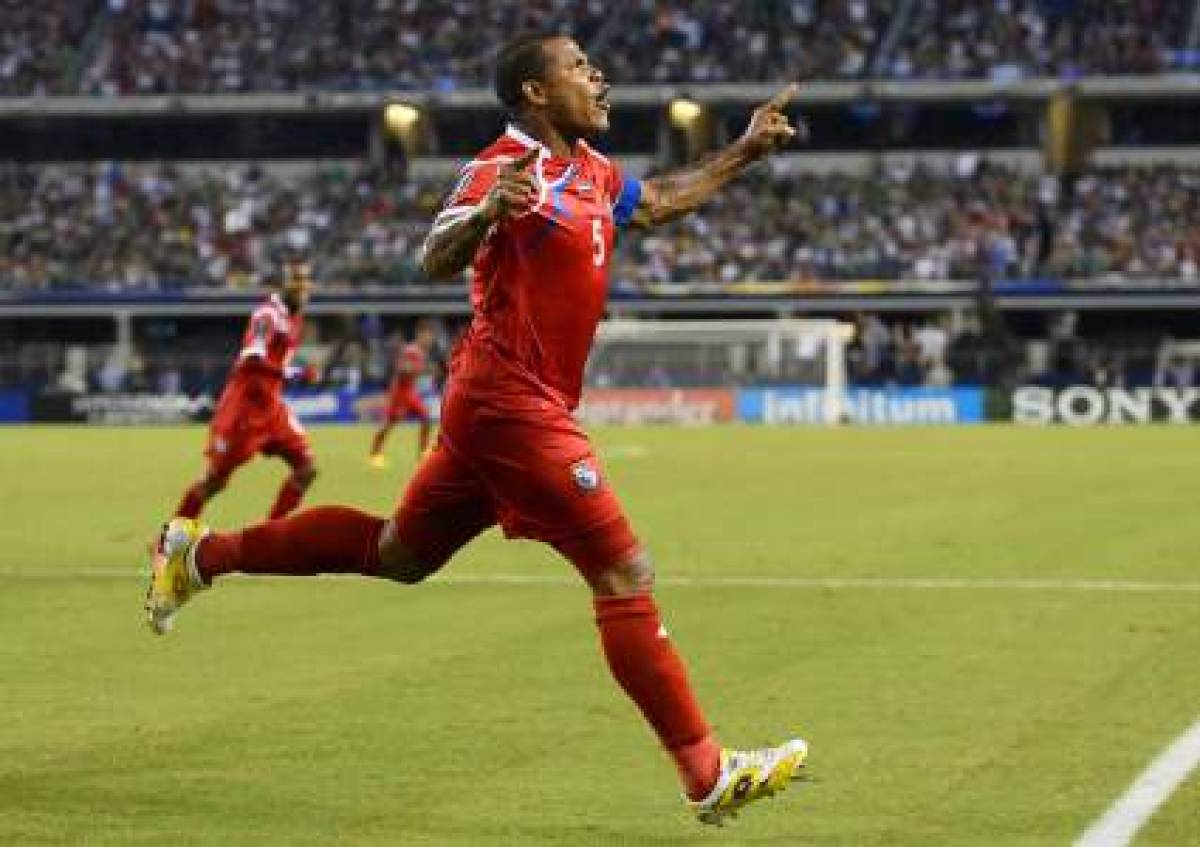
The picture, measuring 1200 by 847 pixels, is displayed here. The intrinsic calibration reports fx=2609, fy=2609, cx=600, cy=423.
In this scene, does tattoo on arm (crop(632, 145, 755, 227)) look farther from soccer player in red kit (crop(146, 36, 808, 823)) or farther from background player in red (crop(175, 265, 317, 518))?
background player in red (crop(175, 265, 317, 518))

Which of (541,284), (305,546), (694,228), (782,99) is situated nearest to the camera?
(541,284)

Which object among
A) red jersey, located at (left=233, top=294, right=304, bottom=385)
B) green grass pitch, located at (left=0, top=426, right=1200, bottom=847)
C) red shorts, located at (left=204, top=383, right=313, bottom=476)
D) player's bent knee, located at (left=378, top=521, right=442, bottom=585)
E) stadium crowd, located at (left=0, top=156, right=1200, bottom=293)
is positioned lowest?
stadium crowd, located at (left=0, top=156, right=1200, bottom=293)

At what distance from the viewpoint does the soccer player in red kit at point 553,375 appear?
7.98 meters

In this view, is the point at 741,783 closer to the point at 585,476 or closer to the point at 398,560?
the point at 585,476

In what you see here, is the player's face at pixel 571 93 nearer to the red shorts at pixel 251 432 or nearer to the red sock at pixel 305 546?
the red sock at pixel 305 546

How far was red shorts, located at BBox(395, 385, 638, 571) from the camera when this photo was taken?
8273 millimetres

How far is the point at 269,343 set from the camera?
74.6ft

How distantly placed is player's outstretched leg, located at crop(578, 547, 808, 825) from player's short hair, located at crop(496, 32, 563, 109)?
1.51 meters

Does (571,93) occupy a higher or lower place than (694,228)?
higher

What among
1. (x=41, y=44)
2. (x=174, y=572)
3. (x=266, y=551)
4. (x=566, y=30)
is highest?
(x=266, y=551)

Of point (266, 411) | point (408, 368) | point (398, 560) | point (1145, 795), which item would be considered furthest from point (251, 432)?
point (408, 368)

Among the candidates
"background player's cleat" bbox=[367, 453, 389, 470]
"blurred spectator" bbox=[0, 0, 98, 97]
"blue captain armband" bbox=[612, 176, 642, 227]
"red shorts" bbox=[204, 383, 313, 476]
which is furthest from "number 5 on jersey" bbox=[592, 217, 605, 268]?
"blurred spectator" bbox=[0, 0, 98, 97]

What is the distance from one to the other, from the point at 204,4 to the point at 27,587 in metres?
62.8

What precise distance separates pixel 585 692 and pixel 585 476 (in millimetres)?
3476
